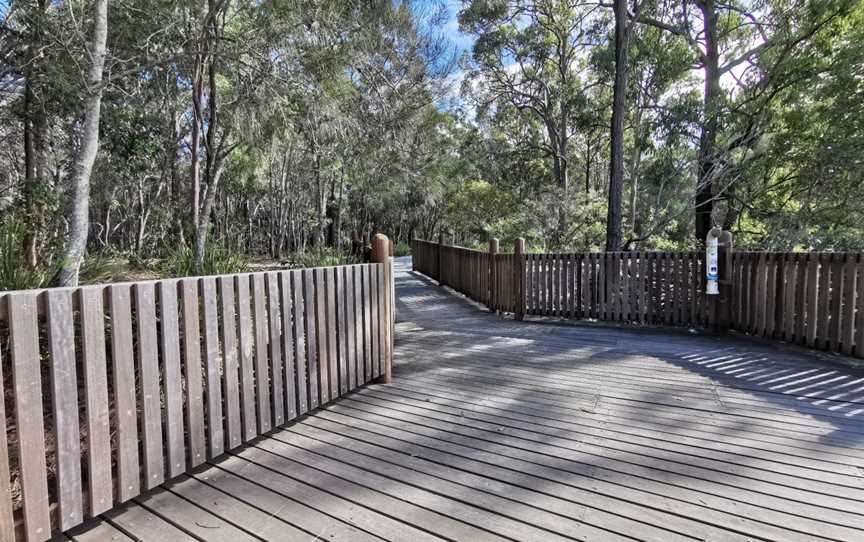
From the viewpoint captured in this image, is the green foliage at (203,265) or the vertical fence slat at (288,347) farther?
the green foliage at (203,265)

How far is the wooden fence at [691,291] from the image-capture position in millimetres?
3912

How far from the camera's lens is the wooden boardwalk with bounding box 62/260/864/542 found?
167 centimetres

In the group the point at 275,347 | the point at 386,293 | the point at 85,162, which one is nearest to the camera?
the point at 275,347

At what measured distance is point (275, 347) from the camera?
2451 millimetres

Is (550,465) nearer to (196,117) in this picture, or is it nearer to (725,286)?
(725,286)

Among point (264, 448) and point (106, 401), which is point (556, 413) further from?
point (106, 401)

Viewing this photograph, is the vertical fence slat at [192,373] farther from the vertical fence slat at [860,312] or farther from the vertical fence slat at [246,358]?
the vertical fence slat at [860,312]

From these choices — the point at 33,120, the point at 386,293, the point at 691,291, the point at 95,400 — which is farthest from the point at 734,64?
the point at 33,120

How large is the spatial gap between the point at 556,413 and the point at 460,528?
1339mm

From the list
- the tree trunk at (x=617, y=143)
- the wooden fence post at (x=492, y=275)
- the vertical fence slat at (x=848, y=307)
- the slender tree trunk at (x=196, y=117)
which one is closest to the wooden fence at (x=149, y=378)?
the wooden fence post at (x=492, y=275)

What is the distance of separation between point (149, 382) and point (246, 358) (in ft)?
1.71

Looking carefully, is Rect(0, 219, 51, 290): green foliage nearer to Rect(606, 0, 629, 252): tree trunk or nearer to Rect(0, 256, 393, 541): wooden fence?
Rect(0, 256, 393, 541): wooden fence

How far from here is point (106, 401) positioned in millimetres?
1677

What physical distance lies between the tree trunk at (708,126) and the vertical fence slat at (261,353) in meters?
9.24
